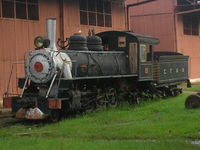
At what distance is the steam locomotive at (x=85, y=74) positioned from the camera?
12.8 meters

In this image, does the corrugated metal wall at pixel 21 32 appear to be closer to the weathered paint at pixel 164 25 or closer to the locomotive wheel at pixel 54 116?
the locomotive wheel at pixel 54 116

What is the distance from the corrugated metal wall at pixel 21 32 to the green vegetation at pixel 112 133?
5352 millimetres

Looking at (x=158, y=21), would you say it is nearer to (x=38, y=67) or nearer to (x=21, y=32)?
(x=21, y=32)

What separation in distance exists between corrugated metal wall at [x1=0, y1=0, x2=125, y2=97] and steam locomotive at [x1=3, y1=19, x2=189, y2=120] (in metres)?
3.43

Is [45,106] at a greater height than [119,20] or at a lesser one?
lesser

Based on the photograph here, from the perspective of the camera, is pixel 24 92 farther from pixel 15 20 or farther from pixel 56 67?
pixel 15 20

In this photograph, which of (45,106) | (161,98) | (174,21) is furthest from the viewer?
(174,21)

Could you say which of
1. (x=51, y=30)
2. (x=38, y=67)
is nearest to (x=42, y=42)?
(x=51, y=30)

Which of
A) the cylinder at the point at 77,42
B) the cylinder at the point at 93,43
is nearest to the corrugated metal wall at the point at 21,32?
the cylinder at the point at 93,43

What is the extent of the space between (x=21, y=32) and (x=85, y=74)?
17.8ft

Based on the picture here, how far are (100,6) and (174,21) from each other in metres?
8.91

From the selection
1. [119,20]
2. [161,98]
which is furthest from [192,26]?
[161,98]

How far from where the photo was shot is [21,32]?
18.1 meters

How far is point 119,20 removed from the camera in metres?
24.7
